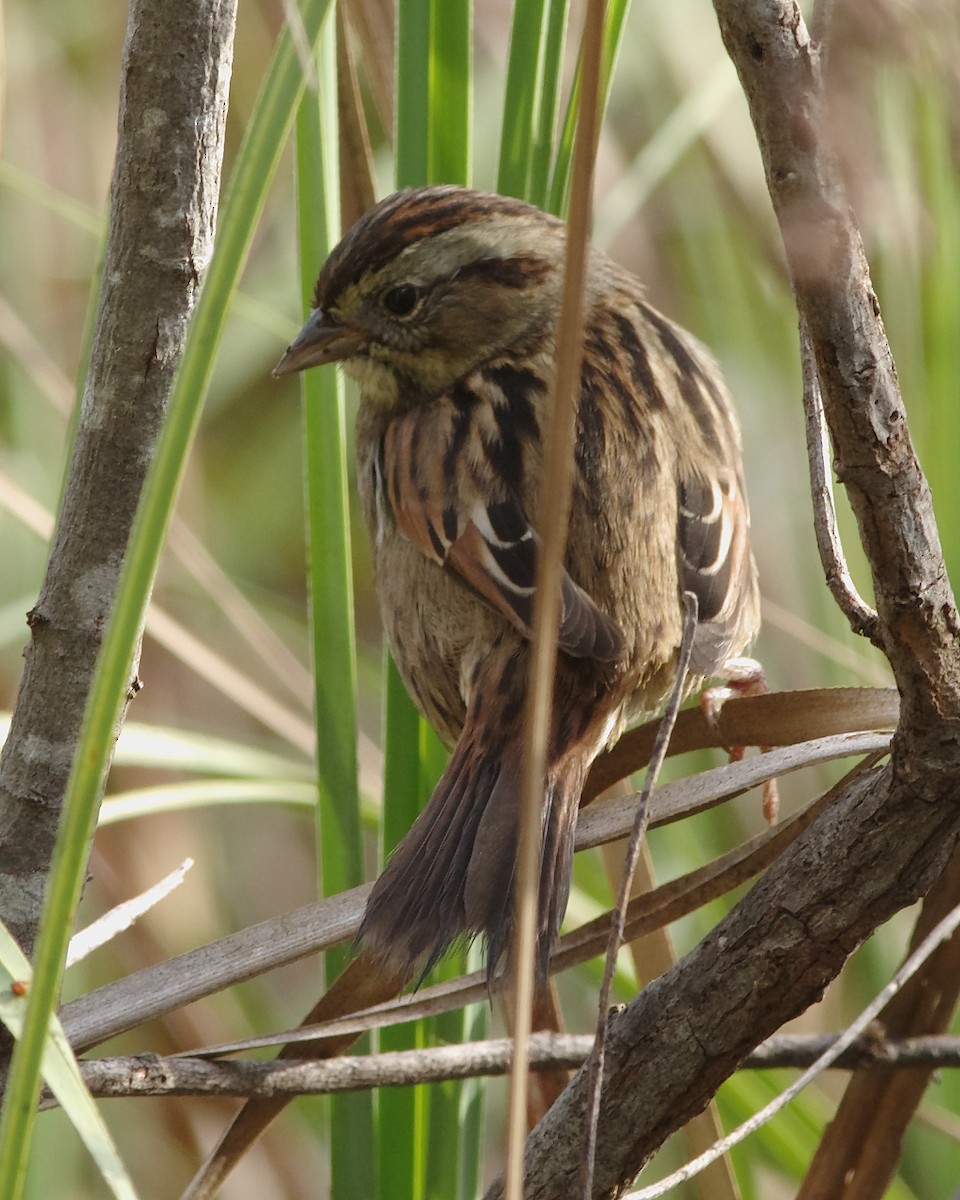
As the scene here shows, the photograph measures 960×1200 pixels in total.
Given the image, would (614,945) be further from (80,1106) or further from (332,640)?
(332,640)

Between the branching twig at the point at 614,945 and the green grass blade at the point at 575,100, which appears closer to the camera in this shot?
the branching twig at the point at 614,945

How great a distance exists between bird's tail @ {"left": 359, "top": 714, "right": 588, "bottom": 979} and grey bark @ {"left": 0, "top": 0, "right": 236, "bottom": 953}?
38 centimetres

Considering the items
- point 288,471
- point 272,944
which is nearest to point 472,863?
point 272,944

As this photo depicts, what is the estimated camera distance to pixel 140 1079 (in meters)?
1.43

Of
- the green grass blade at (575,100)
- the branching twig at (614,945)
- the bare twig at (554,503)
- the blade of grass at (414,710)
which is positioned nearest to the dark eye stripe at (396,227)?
the blade of grass at (414,710)

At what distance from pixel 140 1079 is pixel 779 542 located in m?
2.09

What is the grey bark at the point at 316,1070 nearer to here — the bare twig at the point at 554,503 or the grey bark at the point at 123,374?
the grey bark at the point at 123,374

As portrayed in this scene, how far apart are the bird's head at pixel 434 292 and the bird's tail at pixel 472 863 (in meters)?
0.70

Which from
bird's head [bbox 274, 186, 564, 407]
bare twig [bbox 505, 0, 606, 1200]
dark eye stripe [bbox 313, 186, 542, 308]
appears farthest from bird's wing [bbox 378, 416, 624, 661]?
bare twig [bbox 505, 0, 606, 1200]

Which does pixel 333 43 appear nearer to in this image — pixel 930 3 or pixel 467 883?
pixel 930 3

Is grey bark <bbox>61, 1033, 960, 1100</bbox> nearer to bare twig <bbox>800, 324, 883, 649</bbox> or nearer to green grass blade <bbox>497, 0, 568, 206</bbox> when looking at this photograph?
bare twig <bbox>800, 324, 883, 649</bbox>

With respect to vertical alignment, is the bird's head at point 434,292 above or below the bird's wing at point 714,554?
above

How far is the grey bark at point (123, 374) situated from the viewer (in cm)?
128

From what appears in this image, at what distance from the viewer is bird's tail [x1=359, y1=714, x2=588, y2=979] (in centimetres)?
161
